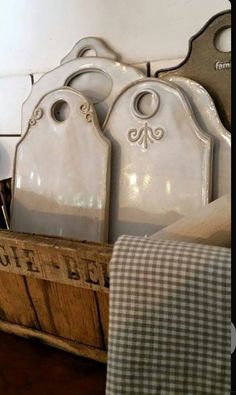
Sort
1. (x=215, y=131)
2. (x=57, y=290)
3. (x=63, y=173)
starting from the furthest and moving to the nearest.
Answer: (x=63, y=173)
(x=215, y=131)
(x=57, y=290)

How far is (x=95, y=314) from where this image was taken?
40 centimetres

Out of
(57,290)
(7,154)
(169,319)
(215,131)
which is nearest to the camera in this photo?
(169,319)

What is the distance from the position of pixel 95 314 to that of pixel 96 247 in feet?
0.34

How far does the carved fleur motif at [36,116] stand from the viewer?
650 millimetres

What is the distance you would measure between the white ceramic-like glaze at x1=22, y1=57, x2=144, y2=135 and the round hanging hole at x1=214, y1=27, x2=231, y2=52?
0.13 metres

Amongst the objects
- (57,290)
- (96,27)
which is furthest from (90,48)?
(57,290)

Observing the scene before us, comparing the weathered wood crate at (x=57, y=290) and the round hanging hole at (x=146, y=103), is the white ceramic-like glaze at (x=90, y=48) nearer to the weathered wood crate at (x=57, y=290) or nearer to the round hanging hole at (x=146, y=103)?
the round hanging hole at (x=146, y=103)

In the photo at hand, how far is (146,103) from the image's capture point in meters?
0.58

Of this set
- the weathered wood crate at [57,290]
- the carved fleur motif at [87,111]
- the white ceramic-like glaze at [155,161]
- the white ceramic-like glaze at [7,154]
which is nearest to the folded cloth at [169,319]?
the weathered wood crate at [57,290]

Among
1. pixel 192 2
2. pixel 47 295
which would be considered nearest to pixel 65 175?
pixel 47 295

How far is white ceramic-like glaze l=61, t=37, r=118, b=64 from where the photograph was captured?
0.64 metres

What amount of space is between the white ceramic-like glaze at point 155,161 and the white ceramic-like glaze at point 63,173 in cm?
3

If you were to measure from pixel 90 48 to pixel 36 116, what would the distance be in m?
0.17

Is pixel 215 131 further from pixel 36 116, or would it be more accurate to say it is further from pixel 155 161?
pixel 36 116
